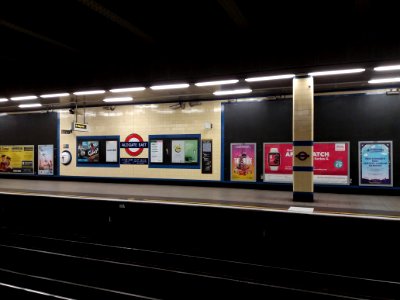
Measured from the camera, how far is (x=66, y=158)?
12.4m

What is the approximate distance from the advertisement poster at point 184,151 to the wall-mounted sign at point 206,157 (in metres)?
0.25

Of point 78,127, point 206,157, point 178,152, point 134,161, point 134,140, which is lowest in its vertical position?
point 134,161

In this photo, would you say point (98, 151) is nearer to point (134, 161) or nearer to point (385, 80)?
point (134, 161)

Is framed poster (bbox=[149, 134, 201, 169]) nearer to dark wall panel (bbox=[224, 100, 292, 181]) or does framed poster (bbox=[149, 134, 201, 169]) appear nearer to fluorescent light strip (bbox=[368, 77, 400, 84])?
dark wall panel (bbox=[224, 100, 292, 181])

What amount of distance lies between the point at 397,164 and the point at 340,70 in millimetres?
4019

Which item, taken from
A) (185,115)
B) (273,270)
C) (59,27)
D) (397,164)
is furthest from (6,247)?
(397,164)

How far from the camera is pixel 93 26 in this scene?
5.59m

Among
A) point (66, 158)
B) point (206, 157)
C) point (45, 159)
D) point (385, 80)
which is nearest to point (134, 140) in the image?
point (206, 157)

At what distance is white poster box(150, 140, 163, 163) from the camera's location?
432 inches

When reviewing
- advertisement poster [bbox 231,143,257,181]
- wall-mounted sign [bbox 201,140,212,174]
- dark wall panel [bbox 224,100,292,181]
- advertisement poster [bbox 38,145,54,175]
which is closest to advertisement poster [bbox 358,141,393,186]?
dark wall panel [bbox 224,100,292,181]

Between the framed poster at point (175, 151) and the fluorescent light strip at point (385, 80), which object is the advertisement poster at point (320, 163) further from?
the framed poster at point (175, 151)

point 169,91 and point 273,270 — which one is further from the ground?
point 169,91

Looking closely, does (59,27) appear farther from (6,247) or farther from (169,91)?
(6,247)

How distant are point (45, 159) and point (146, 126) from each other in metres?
4.91
